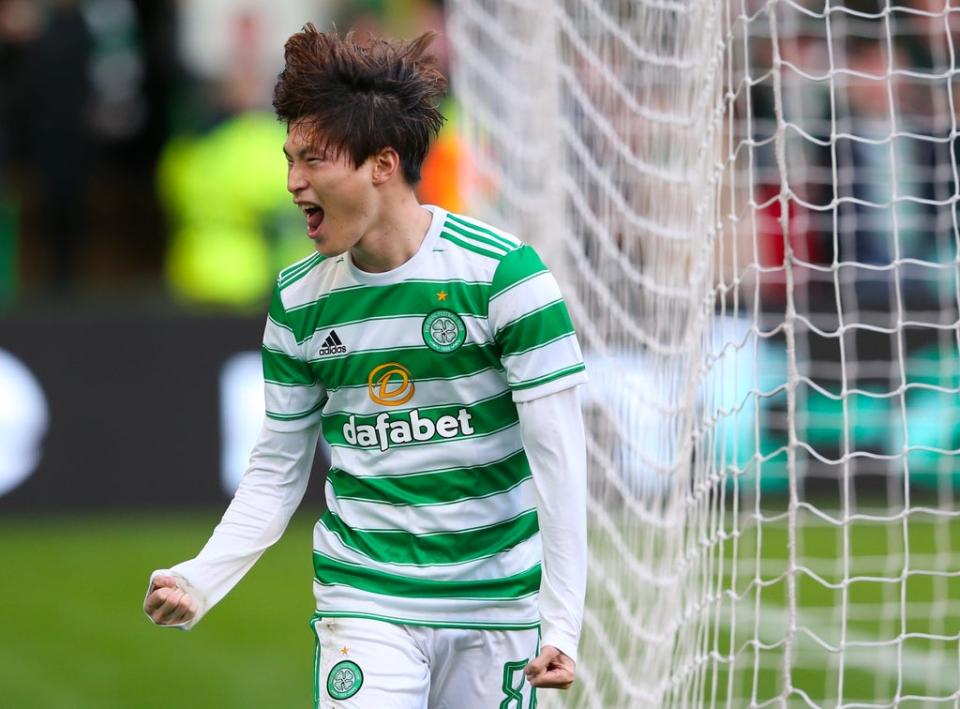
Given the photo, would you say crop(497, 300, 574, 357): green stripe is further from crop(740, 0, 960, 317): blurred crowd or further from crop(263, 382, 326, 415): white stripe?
crop(740, 0, 960, 317): blurred crowd

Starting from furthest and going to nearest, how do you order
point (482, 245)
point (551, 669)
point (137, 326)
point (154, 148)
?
1. point (154, 148)
2. point (137, 326)
3. point (482, 245)
4. point (551, 669)

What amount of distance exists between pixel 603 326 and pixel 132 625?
9.60 feet

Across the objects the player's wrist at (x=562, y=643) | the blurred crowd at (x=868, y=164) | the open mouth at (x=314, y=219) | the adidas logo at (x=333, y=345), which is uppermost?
the blurred crowd at (x=868, y=164)

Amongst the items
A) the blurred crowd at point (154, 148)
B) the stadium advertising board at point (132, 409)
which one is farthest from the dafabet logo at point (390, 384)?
the blurred crowd at point (154, 148)

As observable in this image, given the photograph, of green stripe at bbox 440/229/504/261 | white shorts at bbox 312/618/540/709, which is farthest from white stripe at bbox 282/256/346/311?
white shorts at bbox 312/618/540/709

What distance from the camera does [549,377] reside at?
3.31 meters

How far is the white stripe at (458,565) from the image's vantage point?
345 cm

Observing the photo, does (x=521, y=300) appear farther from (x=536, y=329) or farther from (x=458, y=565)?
(x=458, y=565)

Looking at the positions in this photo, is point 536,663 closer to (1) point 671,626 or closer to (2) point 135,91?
(1) point 671,626

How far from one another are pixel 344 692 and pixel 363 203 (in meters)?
0.98

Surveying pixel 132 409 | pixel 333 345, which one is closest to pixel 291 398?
pixel 333 345

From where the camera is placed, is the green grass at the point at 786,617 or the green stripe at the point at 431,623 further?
the green grass at the point at 786,617

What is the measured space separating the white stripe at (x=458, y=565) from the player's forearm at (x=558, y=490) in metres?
0.17

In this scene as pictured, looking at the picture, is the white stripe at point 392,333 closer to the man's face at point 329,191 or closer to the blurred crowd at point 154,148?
the man's face at point 329,191
